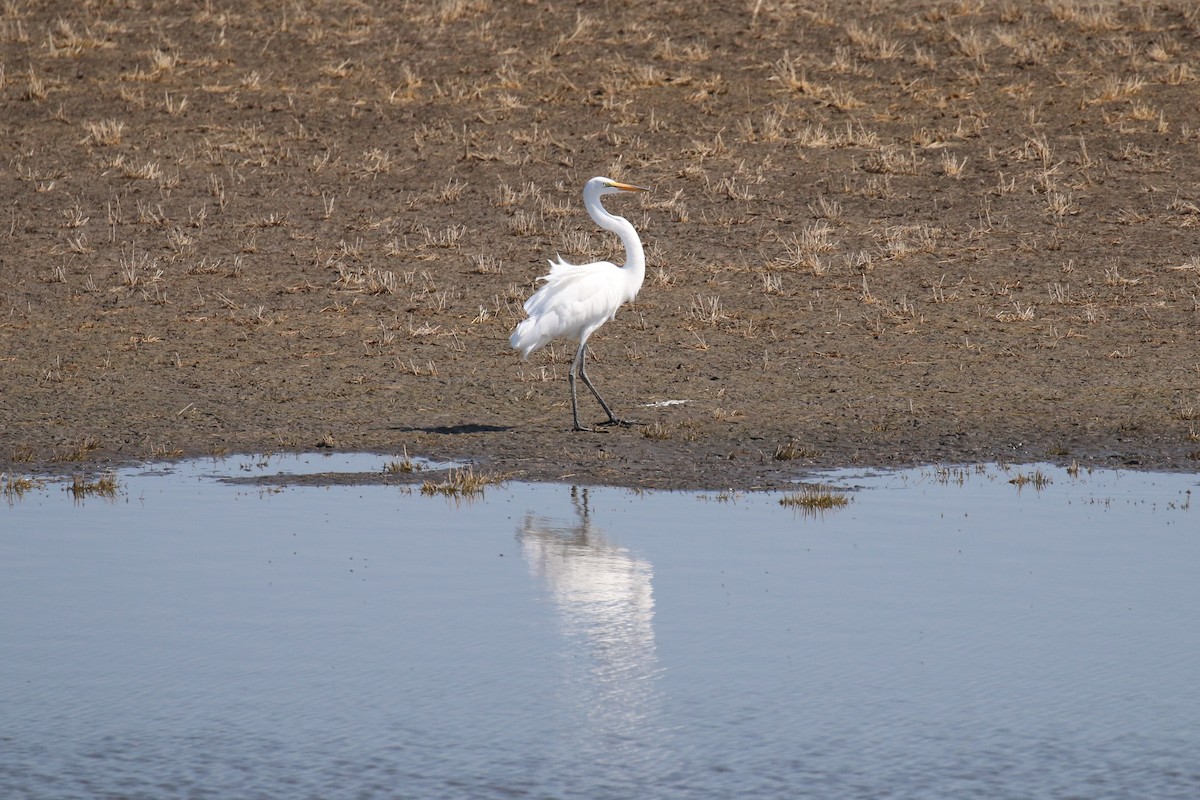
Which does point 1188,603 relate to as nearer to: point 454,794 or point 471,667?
point 471,667

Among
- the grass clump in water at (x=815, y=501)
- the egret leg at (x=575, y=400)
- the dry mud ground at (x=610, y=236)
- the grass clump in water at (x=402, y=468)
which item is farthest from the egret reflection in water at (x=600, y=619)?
the egret leg at (x=575, y=400)

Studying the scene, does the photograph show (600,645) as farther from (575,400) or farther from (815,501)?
(575,400)

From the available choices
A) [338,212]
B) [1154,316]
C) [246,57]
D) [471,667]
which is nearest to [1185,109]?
[1154,316]

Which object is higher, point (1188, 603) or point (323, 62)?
→ point (323, 62)

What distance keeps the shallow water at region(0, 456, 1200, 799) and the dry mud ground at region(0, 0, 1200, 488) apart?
1510mm

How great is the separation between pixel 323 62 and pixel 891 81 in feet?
26.1

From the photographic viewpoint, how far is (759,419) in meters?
12.0

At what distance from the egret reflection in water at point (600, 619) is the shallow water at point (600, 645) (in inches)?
0.7

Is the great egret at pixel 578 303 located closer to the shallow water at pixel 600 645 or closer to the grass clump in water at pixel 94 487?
the shallow water at pixel 600 645

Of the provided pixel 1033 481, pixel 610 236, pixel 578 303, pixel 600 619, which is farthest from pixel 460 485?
pixel 610 236

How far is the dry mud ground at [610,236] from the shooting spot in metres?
12.0

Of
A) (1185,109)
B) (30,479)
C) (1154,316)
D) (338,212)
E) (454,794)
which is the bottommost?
(454,794)

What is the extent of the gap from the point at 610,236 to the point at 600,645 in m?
11.1

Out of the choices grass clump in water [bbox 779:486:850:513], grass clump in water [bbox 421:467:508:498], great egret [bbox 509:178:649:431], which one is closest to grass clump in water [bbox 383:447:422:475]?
grass clump in water [bbox 421:467:508:498]
